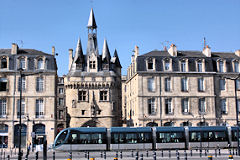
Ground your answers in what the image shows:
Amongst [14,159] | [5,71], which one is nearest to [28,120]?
[5,71]

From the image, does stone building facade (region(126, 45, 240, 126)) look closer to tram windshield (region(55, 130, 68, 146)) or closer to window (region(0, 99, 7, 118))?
tram windshield (region(55, 130, 68, 146))

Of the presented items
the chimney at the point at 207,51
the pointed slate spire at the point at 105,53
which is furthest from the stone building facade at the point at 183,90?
the pointed slate spire at the point at 105,53

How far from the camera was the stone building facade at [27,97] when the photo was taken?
39.2 meters

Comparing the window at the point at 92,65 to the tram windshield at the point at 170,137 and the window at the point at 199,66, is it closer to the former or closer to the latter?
the window at the point at 199,66

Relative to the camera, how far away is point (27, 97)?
39.9 m

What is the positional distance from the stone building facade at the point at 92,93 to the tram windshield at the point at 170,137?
614 inches

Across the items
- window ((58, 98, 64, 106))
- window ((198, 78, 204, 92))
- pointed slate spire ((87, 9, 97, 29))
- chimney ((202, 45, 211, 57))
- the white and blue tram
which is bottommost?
the white and blue tram

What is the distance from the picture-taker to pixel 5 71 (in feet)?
131

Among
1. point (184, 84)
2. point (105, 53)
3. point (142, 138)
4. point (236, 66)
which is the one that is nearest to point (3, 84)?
point (105, 53)

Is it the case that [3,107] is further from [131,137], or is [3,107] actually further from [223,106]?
[223,106]

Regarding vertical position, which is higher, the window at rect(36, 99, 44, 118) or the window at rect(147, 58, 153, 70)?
the window at rect(147, 58, 153, 70)

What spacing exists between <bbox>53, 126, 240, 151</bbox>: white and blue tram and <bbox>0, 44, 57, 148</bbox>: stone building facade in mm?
10329

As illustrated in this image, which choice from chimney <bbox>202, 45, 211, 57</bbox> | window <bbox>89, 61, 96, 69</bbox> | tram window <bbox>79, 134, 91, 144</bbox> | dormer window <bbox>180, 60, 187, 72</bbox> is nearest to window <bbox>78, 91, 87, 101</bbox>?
window <bbox>89, 61, 96, 69</bbox>

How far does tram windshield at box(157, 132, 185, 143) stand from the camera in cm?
3120
